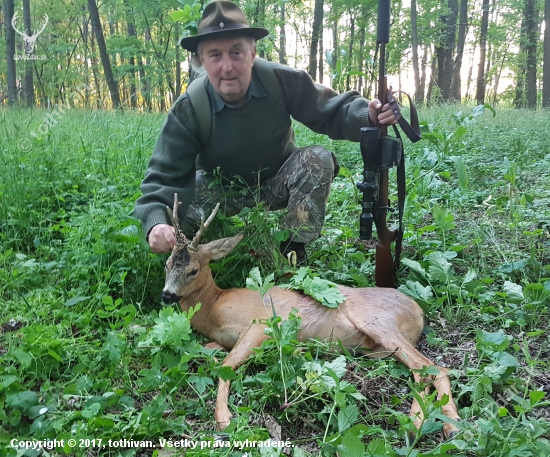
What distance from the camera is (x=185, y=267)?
9.99 ft

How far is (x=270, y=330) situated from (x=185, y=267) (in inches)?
32.7

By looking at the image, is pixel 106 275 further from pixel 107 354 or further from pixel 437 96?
pixel 437 96

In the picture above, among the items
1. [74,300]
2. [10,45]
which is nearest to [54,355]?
[74,300]

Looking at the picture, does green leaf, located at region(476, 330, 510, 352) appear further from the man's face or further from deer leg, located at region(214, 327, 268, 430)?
the man's face

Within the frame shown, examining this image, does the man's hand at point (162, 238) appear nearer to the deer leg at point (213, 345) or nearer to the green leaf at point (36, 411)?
the deer leg at point (213, 345)

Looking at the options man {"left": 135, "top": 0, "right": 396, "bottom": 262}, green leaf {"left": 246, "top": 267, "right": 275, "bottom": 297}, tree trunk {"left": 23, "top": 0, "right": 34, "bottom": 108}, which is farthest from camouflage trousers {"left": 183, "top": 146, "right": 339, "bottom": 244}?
tree trunk {"left": 23, "top": 0, "right": 34, "bottom": 108}

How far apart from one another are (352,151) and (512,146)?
2377 millimetres

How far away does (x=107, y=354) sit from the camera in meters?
2.54

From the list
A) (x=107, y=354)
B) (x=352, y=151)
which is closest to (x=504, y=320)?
(x=107, y=354)

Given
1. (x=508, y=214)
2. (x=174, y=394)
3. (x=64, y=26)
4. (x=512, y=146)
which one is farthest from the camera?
(x=64, y=26)

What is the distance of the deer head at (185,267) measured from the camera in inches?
118

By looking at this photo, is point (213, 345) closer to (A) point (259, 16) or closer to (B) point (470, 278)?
(B) point (470, 278)

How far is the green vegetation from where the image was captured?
81.4 inches

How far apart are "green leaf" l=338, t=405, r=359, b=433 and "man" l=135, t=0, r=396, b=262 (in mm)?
1950
